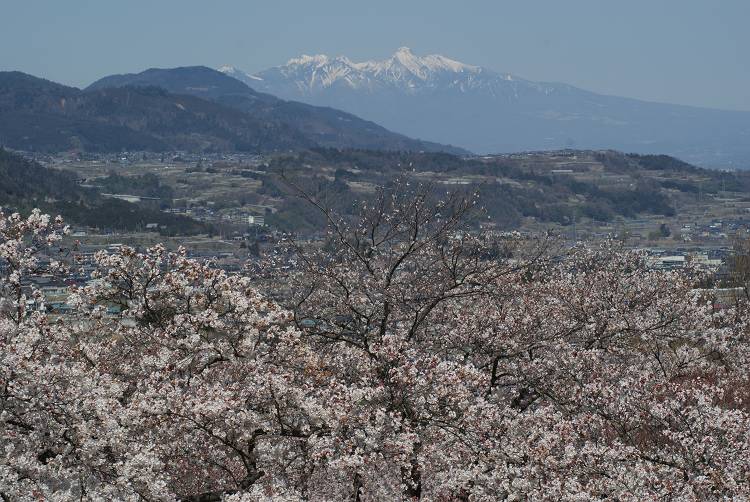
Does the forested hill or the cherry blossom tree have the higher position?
the cherry blossom tree

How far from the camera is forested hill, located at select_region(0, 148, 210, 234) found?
122 m

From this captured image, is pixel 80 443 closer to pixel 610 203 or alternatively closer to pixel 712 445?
pixel 712 445

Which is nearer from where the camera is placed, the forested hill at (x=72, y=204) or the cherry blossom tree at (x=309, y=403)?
the cherry blossom tree at (x=309, y=403)

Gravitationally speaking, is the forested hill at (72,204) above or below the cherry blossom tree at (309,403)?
below

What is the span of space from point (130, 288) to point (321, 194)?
620cm

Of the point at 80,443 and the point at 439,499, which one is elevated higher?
the point at 80,443

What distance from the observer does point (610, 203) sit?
186375 mm

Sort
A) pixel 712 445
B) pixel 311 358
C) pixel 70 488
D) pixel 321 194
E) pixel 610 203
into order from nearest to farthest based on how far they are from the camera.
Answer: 1. pixel 70 488
2. pixel 712 445
3. pixel 311 358
4. pixel 321 194
5. pixel 610 203

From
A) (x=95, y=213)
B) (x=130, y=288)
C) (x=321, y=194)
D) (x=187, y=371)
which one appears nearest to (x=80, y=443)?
(x=187, y=371)

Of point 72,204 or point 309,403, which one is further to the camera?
point 72,204

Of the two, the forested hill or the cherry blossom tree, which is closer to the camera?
the cherry blossom tree

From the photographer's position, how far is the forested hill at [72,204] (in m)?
122

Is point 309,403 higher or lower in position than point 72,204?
higher

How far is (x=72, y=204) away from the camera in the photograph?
Answer: 13562cm
